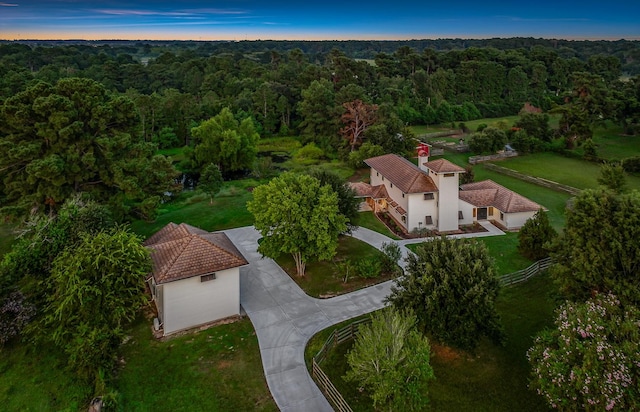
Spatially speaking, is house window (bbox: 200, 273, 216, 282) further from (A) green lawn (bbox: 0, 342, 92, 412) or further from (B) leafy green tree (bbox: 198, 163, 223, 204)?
(B) leafy green tree (bbox: 198, 163, 223, 204)

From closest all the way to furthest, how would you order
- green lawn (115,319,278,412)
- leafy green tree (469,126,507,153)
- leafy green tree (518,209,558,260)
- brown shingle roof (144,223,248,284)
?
1. green lawn (115,319,278,412)
2. brown shingle roof (144,223,248,284)
3. leafy green tree (518,209,558,260)
4. leafy green tree (469,126,507,153)

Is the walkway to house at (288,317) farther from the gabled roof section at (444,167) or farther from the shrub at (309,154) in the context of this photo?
the shrub at (309,154)

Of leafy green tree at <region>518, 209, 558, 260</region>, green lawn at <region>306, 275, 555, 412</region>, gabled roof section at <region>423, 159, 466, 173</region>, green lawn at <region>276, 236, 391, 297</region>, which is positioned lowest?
green lawn at <region>306, 275, 555, 412</region>

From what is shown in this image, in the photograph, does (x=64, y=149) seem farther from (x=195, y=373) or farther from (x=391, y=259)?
(x=391, y=259)

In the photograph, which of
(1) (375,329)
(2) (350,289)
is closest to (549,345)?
(1) (375,329)

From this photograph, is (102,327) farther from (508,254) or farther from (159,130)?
(159,130)

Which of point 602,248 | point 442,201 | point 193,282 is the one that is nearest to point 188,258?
point 193,282

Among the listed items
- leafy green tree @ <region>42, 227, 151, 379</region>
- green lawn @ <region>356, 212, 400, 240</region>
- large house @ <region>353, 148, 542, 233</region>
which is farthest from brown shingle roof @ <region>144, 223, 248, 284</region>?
large house @ <region>353, 148, 542, 233</region>
